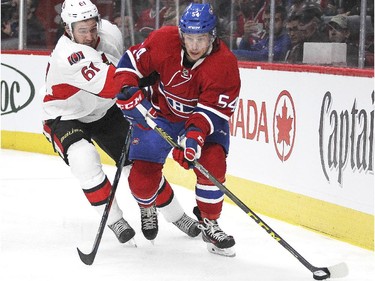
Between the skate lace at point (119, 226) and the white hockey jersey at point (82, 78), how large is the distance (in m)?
0.48

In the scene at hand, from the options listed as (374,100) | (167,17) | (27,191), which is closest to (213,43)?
(374,100)

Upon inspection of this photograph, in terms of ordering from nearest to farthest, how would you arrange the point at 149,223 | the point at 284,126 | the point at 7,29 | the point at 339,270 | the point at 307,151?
the point at 339,270 → the point at 149,223 → the point at 307,151 → the point at 284,126 → the point at 7,29

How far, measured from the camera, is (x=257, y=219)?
362cm

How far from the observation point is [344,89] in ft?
14.0

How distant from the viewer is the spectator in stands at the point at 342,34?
175 inches

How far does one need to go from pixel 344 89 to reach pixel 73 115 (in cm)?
118

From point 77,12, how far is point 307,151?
1.29 m

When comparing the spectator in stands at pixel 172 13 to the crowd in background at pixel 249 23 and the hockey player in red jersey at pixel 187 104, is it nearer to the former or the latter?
the crowd in background at pixel 249 23

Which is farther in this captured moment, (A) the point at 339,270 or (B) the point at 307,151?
(B) the point at 307,151

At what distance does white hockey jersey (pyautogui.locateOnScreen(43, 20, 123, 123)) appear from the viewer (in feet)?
13.1

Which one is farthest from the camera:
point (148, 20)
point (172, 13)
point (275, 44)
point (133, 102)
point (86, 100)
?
point (148, 20)

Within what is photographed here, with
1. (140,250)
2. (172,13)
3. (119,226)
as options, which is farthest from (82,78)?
(172,13)

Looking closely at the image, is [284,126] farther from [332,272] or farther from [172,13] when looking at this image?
[172,13]

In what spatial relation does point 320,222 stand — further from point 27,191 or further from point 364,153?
point 27,191
